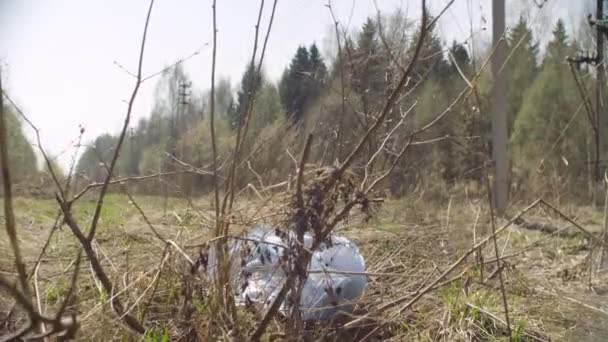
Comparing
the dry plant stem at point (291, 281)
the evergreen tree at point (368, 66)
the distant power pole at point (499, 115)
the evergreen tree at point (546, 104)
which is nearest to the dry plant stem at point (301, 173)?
the dry plant stem at point (291, 281)

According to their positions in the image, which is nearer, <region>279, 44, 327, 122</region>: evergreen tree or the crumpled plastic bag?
the crumpled plastic bag

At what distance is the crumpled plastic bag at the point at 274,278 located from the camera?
201cm

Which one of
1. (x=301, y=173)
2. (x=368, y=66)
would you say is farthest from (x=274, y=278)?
(x=368, y=66)

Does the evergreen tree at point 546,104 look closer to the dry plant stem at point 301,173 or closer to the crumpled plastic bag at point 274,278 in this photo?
the crumpled plastic bag at point 274,278

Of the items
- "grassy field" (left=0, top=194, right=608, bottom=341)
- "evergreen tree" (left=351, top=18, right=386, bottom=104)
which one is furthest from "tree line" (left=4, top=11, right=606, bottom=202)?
"grassy field" (left=0, top=194, right=608, bottom=341)

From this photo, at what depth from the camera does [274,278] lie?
Answer: 2227mm

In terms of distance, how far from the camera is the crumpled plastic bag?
2.01 meters

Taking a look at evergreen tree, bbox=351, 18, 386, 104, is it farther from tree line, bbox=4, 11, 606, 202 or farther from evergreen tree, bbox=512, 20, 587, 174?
evergreen tree, bbox=512, 20, 587, 174

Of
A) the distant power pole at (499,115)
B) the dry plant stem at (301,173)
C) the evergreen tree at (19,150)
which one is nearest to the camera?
the dry plant stem at (301,173)

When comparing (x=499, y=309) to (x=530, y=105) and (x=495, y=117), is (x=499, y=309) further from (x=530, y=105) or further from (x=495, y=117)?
(x=530, y=105)

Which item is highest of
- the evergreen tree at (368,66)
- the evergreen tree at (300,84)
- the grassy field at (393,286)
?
the evergreen tree at (300,84)

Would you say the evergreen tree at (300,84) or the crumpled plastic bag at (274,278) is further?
the evergreen tree at (300,84)

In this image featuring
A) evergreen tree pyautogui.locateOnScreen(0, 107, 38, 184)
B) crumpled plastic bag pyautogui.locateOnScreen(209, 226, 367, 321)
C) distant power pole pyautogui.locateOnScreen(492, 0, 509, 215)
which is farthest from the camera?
distant power pole pyautogui.locateOnScreen(492, 0, 509, 215)

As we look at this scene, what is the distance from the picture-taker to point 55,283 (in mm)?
2684
